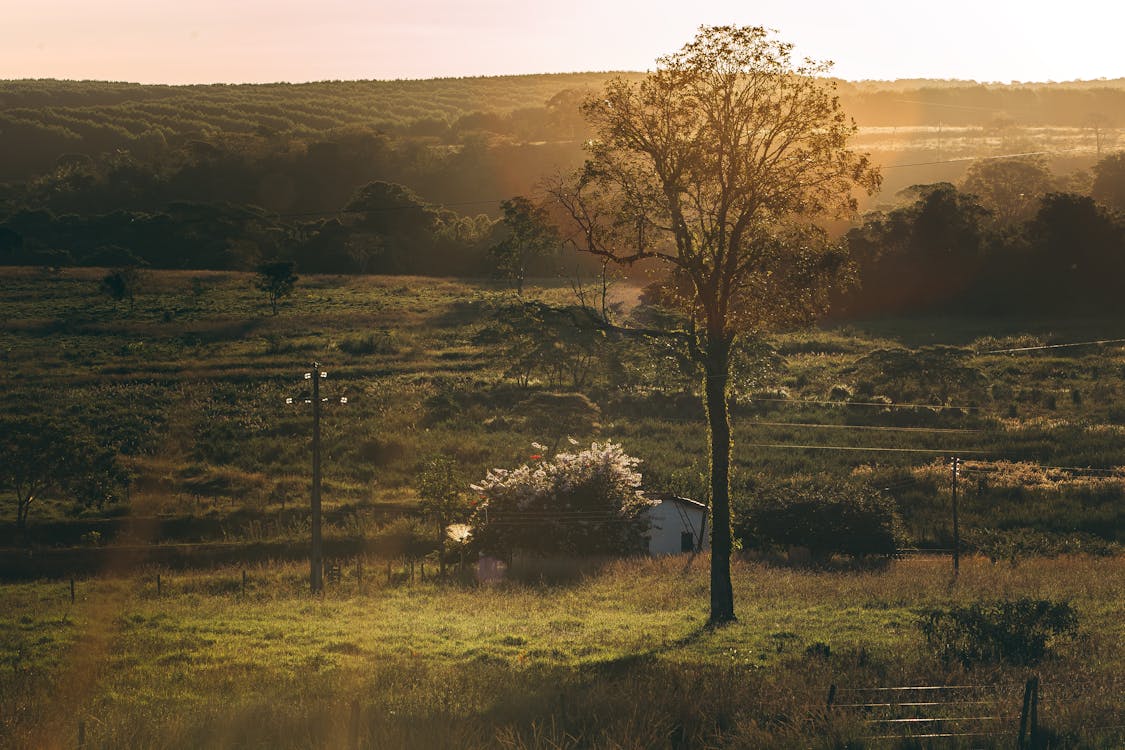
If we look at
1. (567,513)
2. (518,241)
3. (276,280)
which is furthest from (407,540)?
(276,280)

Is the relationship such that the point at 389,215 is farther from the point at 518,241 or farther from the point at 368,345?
the point at 518,241

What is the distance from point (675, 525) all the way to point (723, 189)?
93.8ft

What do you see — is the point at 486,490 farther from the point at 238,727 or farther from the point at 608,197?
the point at 238,727

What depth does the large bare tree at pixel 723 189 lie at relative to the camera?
29891mm

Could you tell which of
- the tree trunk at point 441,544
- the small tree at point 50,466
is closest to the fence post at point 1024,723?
the tree trunk at point 441,544

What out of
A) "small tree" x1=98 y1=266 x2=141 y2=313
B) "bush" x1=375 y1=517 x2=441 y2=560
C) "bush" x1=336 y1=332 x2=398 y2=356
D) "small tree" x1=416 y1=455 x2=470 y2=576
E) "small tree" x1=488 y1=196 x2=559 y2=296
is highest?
"small tree" x1=488 y1=196 x2=559 y2=296

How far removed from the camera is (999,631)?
80.7 feet

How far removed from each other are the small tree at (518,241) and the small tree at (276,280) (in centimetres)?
1813

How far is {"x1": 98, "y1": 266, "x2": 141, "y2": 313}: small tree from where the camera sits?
357ft

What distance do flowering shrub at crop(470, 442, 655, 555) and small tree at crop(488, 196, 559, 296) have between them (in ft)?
33.9

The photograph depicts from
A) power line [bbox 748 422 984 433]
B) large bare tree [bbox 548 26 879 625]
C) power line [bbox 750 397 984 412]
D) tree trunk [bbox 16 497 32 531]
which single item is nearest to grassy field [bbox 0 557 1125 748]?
large bare tree [bbox 548 26 879 625]

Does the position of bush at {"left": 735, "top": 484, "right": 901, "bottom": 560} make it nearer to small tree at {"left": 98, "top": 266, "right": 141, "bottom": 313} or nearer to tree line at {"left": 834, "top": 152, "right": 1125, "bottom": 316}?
tree line at {"left": 834, "top": 152, "right": 1125, "bottom": 316}

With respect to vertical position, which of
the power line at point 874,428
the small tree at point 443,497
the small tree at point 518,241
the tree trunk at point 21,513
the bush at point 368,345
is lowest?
the tree trunk at point 21,513

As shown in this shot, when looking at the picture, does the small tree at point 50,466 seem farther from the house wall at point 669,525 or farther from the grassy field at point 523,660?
the house wall at point 669,525
